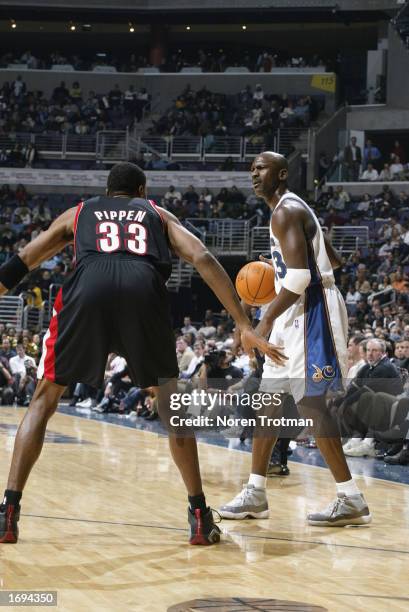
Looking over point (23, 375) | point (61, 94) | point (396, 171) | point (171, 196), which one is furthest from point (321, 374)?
point (61, 94)

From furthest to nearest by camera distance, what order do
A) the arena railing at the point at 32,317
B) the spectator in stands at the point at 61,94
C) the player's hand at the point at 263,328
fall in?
1. the spectator in stands at the point at 61,94
2. the arena railing at the point at 32,317
3. the player's hand at the point at 263,328

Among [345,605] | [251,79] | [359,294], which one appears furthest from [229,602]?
[251,79]

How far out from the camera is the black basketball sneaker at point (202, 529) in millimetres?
4520

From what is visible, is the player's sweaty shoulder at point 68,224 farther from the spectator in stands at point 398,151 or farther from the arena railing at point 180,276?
the spectator in stands at point 398,151

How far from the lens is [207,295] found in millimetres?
22141

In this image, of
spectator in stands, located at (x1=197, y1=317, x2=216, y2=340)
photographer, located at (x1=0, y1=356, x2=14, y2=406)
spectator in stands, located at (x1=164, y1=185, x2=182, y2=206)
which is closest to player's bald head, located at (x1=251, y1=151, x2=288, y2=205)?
photographer, located at (x1=0, y1=356, x2=14, y2=406)

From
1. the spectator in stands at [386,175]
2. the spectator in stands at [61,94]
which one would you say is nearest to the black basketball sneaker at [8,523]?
the spectator in stands at [386,175]

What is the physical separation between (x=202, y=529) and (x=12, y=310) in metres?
16.9

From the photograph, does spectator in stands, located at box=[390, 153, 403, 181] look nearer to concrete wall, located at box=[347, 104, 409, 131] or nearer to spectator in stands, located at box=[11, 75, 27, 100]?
concrete wall, located at box=[347, 104, 409, 131]

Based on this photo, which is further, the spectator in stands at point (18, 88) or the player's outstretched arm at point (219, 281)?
the spectator in stands at point (18, 88)

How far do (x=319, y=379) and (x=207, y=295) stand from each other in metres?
17.0

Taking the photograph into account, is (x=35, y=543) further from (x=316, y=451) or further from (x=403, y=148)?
(x=403, y=148)

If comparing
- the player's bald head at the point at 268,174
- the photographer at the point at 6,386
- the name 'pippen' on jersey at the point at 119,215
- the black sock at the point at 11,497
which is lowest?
the photographer at the point at 6,386

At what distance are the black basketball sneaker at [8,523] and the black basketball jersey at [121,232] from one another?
1.15m
